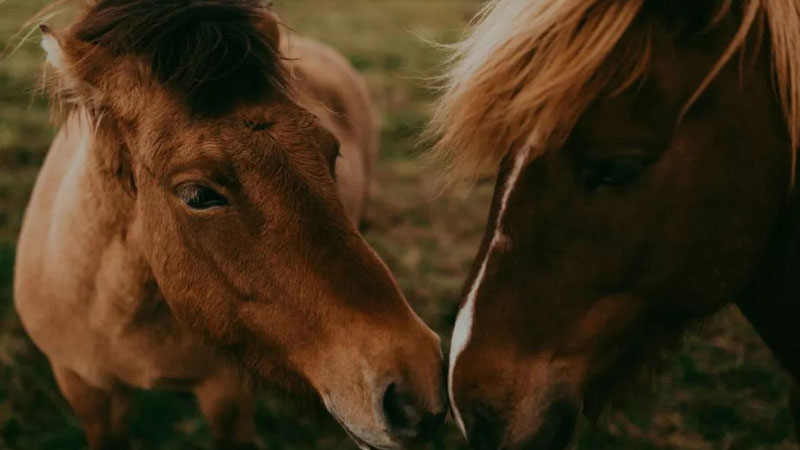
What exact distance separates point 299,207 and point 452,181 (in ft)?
1.42

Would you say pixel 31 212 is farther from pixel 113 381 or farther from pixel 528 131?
pixel 528 131

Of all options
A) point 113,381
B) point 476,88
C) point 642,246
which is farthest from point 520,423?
point 113,381

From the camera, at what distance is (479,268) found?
7.39 feet

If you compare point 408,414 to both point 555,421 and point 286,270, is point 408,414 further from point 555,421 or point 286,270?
point 286,270

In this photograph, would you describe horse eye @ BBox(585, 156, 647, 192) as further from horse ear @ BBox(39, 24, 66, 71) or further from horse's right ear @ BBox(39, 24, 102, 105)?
horse ear @ BBox(39, 24, 66, 71)

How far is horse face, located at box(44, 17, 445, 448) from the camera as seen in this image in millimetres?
2299

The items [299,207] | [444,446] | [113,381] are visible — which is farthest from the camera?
[444,446]

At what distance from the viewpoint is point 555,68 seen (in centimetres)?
217

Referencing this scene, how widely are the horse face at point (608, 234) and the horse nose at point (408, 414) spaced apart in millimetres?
80

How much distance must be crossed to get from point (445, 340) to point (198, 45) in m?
2.66

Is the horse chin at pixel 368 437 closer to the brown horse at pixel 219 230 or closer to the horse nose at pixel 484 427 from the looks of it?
the brown horse at pixel 219 230

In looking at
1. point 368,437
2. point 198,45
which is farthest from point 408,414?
point 198,45

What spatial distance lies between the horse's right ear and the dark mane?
0.17ft

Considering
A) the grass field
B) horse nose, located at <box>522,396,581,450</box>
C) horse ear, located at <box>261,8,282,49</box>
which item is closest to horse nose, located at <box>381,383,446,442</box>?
horse nose, located at <box>522,396,581,450</box>
